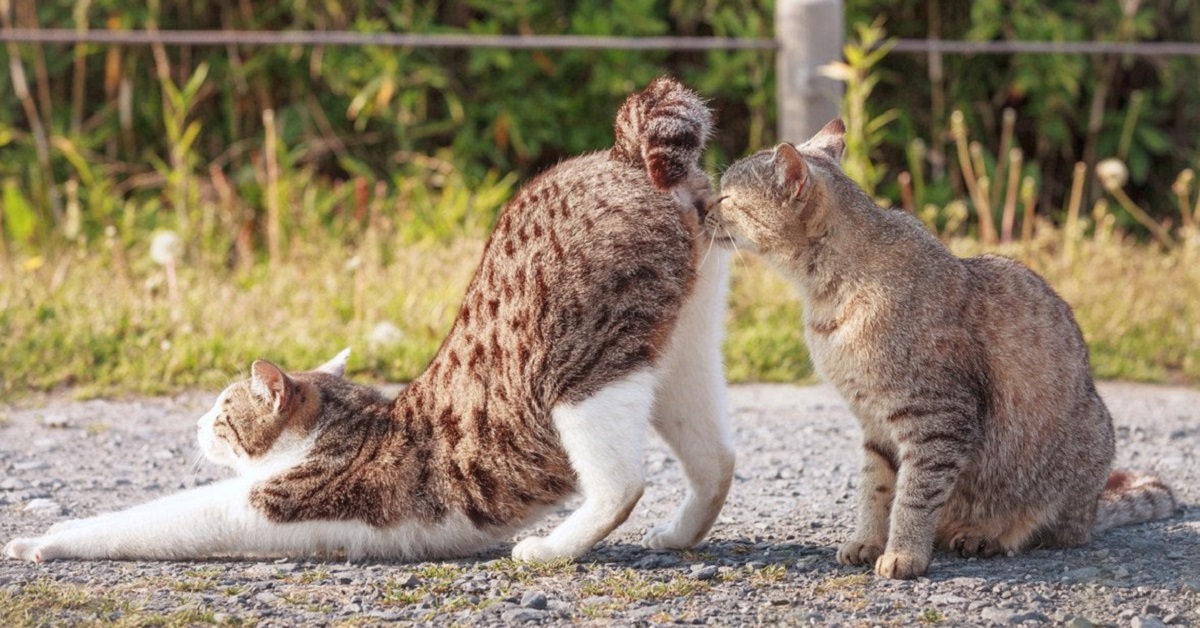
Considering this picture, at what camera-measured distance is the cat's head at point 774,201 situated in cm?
415

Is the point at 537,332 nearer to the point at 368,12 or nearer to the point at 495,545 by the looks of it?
the point at 495,545

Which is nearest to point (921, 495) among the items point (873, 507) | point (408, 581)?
point (873, 507)

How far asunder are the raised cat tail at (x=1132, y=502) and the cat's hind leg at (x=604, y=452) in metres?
1.51

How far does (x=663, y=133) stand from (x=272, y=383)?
1.37 metres

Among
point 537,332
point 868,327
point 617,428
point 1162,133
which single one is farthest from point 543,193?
point 1162,133

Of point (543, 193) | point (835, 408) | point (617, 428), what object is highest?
point (543, 193)

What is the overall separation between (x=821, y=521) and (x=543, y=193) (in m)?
1.43

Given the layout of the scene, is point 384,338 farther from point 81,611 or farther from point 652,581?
point 81,611

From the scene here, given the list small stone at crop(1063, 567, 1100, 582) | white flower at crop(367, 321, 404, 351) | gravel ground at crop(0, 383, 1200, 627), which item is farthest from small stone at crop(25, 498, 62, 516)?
small stone at crop(1063, 567, 1100, 582)

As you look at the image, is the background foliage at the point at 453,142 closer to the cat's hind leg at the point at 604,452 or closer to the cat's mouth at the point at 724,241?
the cat's mouth at the point at 724,241

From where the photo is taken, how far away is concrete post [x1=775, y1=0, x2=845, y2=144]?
790 cm

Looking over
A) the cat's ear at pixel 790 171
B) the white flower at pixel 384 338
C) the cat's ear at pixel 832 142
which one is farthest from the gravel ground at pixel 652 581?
the white flower at pixel 384 338

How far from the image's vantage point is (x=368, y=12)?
9727mm

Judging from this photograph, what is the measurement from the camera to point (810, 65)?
26.0ft
